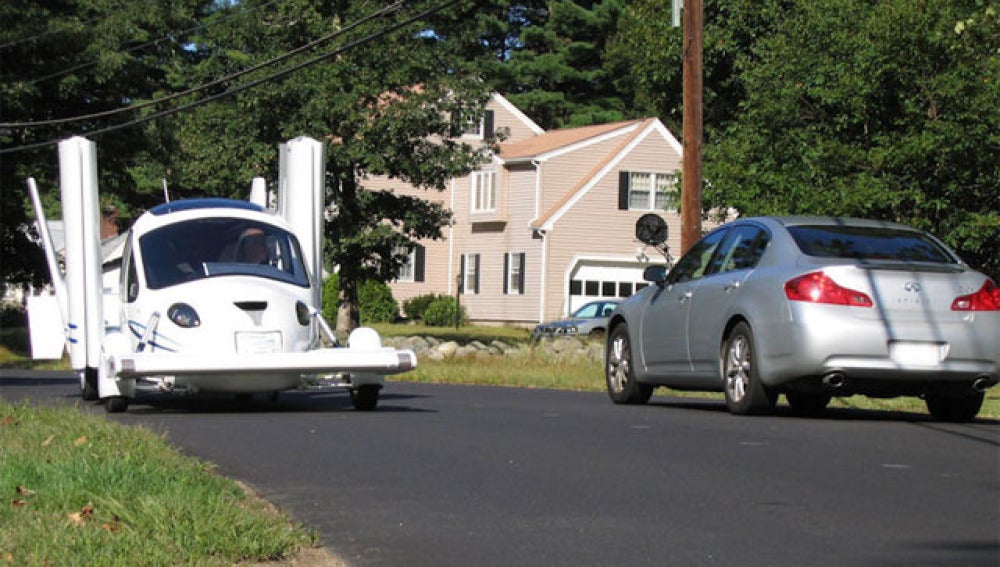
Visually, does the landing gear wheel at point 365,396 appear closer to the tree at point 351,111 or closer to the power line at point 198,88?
the power line at point 198,88

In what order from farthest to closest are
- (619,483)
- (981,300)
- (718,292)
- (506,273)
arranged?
(506,273), (718,292), (981,300), (619,483)

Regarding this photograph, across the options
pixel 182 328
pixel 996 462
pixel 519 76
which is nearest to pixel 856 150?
pixel 182 328

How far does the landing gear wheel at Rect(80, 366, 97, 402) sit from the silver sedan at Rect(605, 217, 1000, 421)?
6.06m

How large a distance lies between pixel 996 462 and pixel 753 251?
166 inches

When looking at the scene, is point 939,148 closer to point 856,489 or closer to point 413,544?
point 856,489

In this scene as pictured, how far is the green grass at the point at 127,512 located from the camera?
6.61 m

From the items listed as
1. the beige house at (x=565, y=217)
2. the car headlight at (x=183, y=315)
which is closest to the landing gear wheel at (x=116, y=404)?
the car headlight at (x=183, y=315)

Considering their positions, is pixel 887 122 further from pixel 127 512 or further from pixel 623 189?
pixel 623 189

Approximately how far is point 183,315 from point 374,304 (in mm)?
42076

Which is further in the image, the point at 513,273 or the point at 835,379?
the point at 513,273

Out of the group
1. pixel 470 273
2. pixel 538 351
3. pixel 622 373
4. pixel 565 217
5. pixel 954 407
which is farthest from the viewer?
pixel 470 273

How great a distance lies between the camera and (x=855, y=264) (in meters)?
13.0

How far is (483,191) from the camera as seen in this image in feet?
190

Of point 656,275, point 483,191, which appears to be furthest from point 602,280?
point 656,275
